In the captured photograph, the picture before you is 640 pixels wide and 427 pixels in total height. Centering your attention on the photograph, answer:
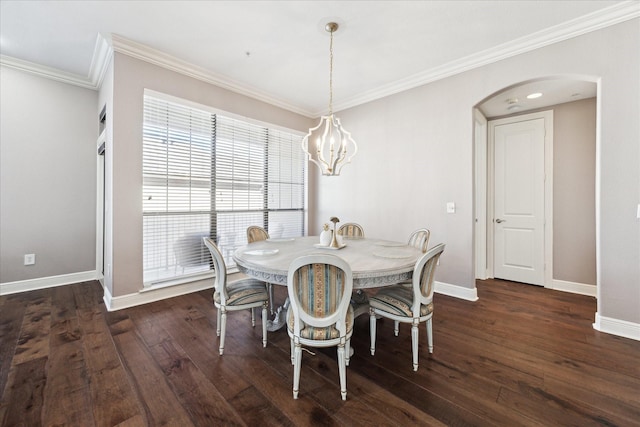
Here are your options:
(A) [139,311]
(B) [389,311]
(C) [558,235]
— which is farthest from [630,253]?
(A) [139,311]

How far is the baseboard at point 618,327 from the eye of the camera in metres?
A: 2.35

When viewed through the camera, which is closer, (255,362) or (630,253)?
(255,362)

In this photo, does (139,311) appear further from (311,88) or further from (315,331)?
(311,88)

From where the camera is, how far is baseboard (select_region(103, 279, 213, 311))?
294 cm

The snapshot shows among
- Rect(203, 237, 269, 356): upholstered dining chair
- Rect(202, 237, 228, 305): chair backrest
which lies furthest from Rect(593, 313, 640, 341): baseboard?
Rect(202, 237, 228, 305): chair backrest

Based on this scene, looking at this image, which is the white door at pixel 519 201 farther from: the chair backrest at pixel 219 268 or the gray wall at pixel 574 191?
the chair backrest at pixel 219 268

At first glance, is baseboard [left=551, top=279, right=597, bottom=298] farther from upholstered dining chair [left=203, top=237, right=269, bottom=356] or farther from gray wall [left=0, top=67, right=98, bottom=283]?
gray wall [left=0, top=67, right=98, bottom=283]

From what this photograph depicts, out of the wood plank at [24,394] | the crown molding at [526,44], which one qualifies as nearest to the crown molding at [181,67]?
the crown molding at [526,44]

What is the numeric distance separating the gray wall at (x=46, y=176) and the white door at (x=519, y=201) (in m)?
6.33

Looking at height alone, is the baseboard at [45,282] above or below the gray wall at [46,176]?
below

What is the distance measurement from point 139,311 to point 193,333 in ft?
3.09

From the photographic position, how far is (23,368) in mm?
1895

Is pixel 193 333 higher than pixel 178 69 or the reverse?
the reverse

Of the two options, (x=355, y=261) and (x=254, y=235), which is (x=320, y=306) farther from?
(x=254, y=235)
